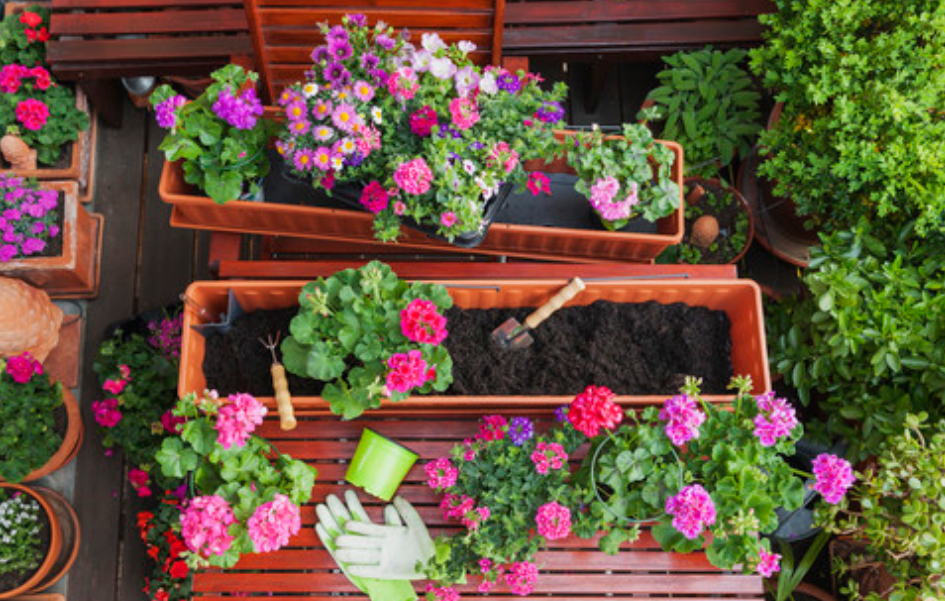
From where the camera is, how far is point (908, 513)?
7.02 feet

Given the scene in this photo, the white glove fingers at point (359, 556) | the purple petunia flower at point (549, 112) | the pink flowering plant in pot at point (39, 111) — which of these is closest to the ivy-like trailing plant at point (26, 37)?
the pink flowering plant in pot at point (39, 111)

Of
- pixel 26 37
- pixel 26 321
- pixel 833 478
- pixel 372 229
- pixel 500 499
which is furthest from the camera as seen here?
pixel 26 37

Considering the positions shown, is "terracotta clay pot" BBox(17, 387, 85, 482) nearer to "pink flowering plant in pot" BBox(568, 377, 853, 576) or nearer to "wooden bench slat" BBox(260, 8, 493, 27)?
"wooden bench slat" BBox(260, 8, 493, 27)

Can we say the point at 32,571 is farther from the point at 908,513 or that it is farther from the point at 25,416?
the point at 908,513

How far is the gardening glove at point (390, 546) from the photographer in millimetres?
2248

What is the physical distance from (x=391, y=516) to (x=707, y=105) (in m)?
1.81

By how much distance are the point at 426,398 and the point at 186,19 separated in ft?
5.77

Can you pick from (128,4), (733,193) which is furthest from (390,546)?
(128,4)

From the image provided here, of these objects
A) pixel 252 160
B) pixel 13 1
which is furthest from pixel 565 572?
pixel 13 1

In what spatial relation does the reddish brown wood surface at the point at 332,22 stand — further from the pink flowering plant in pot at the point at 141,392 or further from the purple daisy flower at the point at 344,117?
the pink flowering plant in pot at the point at 141,392

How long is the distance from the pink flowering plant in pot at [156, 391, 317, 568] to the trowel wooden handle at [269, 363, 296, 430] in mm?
81

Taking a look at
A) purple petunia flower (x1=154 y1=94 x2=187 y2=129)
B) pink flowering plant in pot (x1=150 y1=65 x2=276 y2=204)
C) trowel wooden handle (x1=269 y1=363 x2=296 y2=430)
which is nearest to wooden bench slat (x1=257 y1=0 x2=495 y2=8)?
pink flowering plant in pot (x1=150 y1=65 x2=276 y2=204)

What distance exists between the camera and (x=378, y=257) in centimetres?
274

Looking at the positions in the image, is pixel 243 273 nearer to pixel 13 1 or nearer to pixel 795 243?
pixel 13 1
